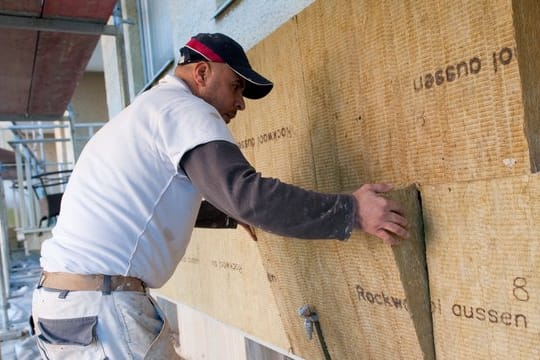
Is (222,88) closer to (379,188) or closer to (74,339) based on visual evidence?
(379,188)

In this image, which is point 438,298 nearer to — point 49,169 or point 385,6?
point 385,6

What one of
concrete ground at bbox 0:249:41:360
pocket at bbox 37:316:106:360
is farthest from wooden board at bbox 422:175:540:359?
concrete ground at bbox 0:249:41:360

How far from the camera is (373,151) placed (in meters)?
1.36

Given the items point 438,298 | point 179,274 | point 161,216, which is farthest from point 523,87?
point 179,274

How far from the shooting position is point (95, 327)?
1474 millimetres

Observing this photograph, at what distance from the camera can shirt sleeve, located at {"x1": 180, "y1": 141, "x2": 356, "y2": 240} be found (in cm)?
117

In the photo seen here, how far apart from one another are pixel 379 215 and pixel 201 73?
771 millimetres

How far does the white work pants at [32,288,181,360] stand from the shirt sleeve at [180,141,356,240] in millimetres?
584

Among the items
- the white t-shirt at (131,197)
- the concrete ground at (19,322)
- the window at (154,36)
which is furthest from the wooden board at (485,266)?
the window at (154,36)

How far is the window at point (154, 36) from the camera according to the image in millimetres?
4566

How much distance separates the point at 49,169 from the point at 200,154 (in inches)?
Result: 576

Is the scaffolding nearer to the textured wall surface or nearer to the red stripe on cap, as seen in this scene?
the red stripe on cap

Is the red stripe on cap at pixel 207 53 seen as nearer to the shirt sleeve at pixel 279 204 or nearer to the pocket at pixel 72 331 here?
the shirt sleeve at pixel 279 204

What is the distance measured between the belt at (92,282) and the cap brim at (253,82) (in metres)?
0.76
